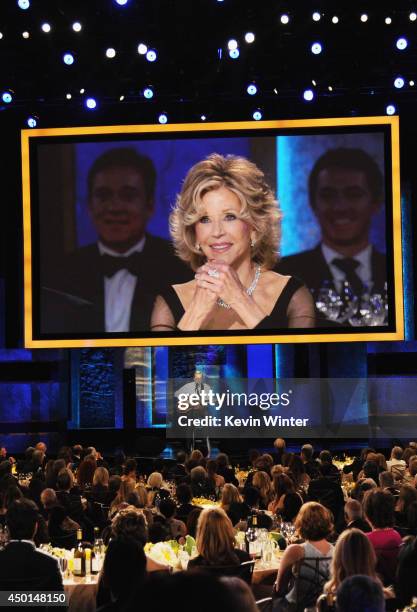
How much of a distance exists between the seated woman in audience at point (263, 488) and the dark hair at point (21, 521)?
511 centimetres

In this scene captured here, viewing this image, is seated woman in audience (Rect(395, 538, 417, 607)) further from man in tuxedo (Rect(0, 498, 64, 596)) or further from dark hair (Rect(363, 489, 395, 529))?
man in tuxedo (Rect(0, 498, 64, 596))

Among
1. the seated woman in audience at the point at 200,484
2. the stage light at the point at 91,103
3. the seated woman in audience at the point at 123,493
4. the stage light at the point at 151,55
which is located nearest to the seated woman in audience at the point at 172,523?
the seated woman in audience at the point at 123,493

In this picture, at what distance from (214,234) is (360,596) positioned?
424 inches

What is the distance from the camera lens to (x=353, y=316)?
12.7 metres

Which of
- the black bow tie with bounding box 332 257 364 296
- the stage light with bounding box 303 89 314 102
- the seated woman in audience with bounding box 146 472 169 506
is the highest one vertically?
the stage light with bounding box 303 89 314 102

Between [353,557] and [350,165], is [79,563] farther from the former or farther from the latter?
[350,165]

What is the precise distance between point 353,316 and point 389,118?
8.83 ft

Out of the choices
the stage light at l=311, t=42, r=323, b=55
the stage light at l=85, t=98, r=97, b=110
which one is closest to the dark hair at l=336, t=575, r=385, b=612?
the stage light at l=311, t=42, r=323, b=55

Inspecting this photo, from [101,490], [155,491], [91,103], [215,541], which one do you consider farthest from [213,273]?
[215,541]

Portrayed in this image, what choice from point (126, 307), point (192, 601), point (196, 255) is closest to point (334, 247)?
point (196, 255)

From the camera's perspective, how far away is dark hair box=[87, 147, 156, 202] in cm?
1302

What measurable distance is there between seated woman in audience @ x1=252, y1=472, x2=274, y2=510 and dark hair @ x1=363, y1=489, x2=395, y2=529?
3522 mm

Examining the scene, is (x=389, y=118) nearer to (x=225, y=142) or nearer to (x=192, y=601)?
(x=225, y=142)

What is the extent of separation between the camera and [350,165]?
1289 cm
